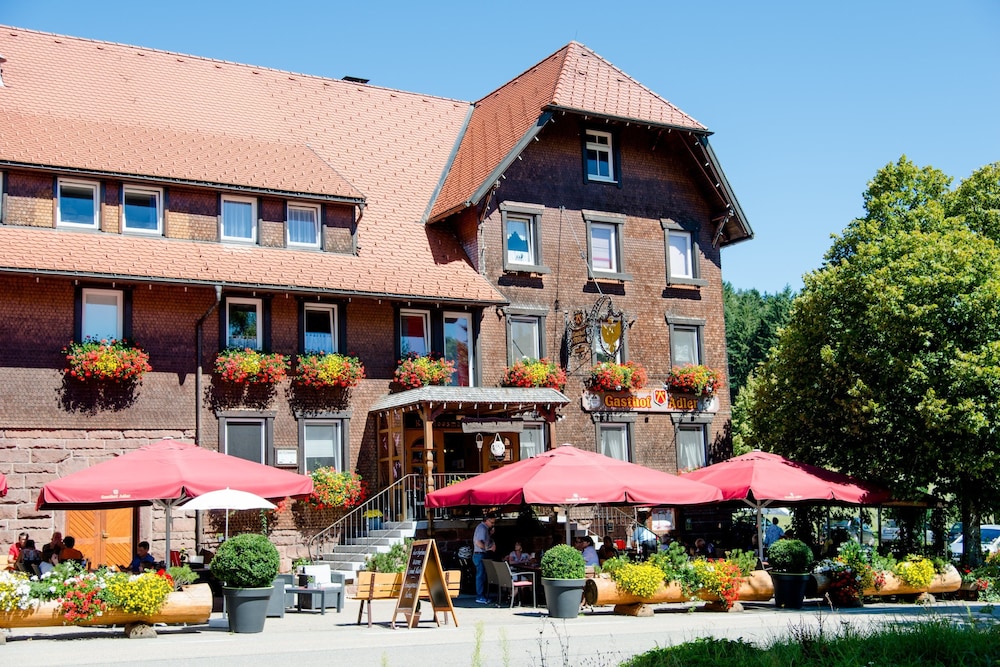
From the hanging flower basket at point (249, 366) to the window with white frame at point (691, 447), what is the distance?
10976mm

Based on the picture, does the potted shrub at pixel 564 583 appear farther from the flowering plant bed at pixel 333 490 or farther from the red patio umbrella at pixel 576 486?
the flowering plant bed at pixel 333 490

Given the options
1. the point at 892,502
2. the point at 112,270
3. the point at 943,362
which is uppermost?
the point at 112,270

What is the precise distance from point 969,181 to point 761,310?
36.9m

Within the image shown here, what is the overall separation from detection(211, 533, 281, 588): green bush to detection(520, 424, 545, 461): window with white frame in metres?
12.6

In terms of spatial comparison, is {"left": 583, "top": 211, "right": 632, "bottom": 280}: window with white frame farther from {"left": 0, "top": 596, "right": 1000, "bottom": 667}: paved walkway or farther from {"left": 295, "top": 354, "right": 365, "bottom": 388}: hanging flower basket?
{"left": 0, "top": 596, "right": 1000, "bottom": 667}: paved walkway

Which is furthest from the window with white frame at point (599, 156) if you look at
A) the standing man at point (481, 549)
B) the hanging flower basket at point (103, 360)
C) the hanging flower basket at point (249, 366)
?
the hanging flower basket at point (103, 360)

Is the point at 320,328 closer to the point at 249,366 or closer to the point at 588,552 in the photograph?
the point at 249,366

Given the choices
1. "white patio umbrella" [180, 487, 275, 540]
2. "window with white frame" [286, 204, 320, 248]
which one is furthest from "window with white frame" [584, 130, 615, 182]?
"white patio umbrella" [180, 487, 275, 540]

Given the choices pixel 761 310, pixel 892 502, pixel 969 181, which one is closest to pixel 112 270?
pixel 892 502

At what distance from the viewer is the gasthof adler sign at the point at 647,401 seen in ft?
96.9

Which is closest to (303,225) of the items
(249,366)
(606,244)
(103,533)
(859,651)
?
(249,366)

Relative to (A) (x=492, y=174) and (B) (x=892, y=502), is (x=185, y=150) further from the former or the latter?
(B) (x=892, y=502)

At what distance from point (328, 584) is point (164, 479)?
3921 millimetres

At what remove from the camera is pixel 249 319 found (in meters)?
26.0
